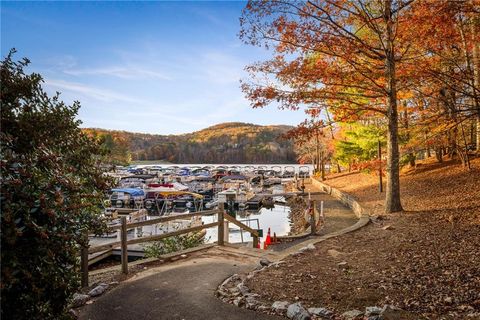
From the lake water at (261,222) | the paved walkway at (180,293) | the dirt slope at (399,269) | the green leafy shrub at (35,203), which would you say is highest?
the green leafy shrub at (35,203)

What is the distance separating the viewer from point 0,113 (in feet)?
12.1

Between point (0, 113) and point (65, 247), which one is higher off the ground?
point (0, 113)

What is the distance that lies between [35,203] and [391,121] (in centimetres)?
1172

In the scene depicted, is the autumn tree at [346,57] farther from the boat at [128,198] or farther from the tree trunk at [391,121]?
the boat at [128,198]

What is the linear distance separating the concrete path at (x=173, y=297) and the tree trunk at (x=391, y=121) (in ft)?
23.6

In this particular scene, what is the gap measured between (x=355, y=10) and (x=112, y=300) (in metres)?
11.6

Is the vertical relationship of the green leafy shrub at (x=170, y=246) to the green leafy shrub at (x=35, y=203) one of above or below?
below

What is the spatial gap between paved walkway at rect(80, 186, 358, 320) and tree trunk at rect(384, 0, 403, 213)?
592 centimetres

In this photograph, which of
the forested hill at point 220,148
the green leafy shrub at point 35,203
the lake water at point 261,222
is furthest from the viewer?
the forested hill at point 220,148

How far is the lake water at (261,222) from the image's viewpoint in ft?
74.0

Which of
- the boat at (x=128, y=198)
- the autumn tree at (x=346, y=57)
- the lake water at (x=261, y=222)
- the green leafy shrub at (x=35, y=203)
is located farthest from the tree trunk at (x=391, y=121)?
the boat at (x=128, y=198)

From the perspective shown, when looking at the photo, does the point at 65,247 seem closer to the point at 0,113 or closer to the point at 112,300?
the point at 0,113

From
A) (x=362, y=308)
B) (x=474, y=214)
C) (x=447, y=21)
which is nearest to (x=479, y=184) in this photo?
(x=474, y=214)

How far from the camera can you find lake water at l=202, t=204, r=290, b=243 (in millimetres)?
22562
